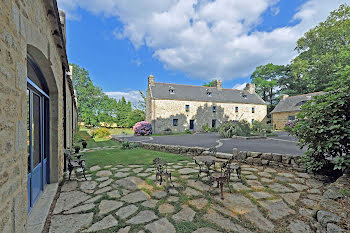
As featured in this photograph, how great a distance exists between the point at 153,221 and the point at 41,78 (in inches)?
150

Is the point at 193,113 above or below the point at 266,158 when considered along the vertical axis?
above

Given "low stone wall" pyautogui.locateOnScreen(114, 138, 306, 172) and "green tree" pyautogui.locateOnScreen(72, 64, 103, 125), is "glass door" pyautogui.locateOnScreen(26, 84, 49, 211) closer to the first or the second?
"low stone wall" pyautogui.locateOnScreen(114, 138, 306, 172)

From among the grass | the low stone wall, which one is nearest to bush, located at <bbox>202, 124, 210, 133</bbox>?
the grass

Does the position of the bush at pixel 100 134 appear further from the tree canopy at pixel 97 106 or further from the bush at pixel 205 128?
the bush at pixel 205 128

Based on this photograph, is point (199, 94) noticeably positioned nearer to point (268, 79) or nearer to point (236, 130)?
point (236, 130)

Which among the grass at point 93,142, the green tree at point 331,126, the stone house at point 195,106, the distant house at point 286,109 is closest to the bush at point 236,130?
the stone house at point 195,106

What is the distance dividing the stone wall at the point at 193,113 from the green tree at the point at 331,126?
18614 mm

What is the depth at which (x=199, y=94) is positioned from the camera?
2555 cm

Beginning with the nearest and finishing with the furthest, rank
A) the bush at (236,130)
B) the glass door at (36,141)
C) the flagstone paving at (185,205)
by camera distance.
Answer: the flagstone paving at (185,205) < the glass door at (36,141) < the bush at (236,130)

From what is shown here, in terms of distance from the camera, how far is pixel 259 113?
1091 inches

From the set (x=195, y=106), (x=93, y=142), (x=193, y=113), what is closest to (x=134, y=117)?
(x=193, y=113)

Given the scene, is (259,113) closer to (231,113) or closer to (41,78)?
(231,113)

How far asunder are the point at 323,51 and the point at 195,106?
2195 cm

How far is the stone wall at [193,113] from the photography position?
22078 millimetres
